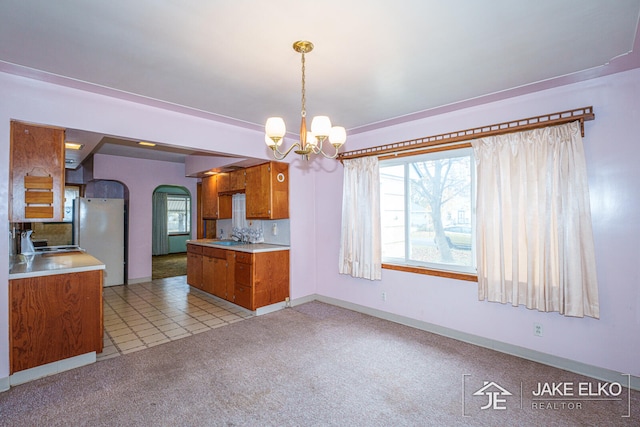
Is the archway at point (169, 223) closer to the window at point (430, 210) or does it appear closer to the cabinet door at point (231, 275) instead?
the cabinet door at point (231, 275)

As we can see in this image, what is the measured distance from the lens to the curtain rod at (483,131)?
267 cm

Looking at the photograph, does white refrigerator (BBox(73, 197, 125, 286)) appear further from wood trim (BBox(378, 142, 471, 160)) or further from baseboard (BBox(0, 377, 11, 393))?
wood trim (BBox(378, 142, 471, 160))

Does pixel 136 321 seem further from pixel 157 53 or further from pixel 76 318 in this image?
pixel 157 53

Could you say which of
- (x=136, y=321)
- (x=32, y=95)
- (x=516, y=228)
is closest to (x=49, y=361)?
(x=136, y=321)

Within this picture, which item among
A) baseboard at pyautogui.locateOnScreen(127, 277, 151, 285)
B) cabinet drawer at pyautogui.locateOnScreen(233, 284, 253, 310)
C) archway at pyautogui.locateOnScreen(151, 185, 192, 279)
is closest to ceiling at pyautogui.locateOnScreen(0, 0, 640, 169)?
cabinet drawer at pyautogui.locateOnScreen(233, 284, 253, 310)

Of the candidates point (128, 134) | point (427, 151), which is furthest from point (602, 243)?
point (128, 134)

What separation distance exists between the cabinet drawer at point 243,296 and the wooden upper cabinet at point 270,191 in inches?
42.5

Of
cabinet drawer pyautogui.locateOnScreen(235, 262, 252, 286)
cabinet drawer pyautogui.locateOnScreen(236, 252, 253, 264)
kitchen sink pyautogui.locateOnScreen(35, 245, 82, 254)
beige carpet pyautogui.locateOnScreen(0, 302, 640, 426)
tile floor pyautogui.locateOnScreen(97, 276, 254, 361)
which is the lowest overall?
beige carpet pyautogui.locateOnScreen(0, 302, 640, 426)

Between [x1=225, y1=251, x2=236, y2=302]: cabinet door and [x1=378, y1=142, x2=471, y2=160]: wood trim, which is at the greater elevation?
[x1=378, y1=142, x2=471, y2=160]: wood trim

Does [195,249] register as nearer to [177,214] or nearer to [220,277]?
[220,277]

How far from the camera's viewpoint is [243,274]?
14.4 feet

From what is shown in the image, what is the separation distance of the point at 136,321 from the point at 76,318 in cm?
127

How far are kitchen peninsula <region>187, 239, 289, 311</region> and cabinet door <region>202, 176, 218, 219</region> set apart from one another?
1177 mm

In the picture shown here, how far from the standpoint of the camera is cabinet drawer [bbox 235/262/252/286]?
429 centimetres
